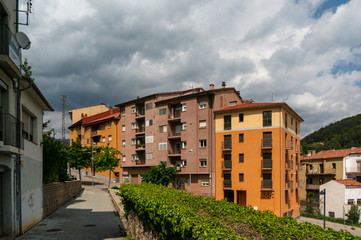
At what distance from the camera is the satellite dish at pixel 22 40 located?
536 inches

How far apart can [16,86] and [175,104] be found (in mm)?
41619

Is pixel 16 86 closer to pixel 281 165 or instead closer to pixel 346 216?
pixel 281 165

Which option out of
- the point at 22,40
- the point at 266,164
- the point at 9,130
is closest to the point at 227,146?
the point at 266,164

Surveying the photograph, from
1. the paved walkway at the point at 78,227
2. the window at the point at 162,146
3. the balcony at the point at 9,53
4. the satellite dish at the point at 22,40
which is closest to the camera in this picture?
the balcony at the point at 9,53

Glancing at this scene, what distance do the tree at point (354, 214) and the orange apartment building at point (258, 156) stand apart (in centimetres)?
795

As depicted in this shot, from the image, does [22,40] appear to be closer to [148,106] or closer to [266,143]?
[266,143]

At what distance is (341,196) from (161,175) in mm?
30548

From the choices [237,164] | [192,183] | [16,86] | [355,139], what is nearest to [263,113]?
[237,164]

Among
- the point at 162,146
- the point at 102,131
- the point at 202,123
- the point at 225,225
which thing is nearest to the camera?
the point at 225,225

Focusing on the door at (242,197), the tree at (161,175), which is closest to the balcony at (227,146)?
the door at (242,197)

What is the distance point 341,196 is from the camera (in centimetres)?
5256

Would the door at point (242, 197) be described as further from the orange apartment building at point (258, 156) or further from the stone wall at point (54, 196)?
the stone wall at point (54, 196)

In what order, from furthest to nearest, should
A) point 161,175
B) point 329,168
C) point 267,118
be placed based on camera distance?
point 329,168, point 161,175, point 267,118

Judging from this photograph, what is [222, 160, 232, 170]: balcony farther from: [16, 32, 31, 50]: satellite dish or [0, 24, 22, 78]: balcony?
[0, 24, 22, 78]: balcony
